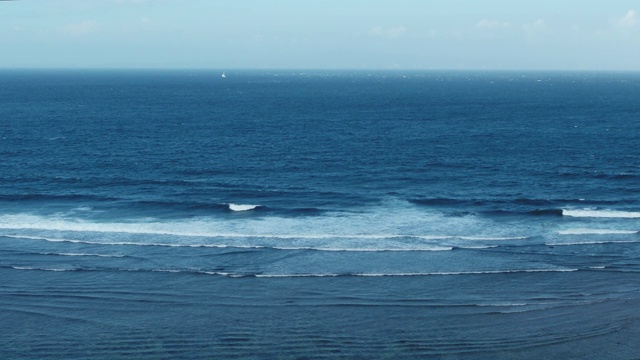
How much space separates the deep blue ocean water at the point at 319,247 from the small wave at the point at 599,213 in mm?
274

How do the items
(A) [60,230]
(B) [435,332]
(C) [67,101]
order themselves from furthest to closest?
1. (C) [67,101]
2. (A) [60,230]
3. (B) [435,332]

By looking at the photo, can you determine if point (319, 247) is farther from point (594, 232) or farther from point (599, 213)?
point (599, 213)

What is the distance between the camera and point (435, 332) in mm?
34781

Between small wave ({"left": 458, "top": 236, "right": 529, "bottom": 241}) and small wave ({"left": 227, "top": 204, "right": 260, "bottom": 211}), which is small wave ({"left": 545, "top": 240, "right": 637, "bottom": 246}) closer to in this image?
small wave ({"left": 458, "top": 236, "right": 529, "bottom": 241})

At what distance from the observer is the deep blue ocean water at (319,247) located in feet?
113

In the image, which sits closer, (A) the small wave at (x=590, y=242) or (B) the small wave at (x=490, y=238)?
(A) the small wave at (x=590, y=242)

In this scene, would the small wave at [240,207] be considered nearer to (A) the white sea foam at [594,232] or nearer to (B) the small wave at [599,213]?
(A) the white sea foam at [594,232]

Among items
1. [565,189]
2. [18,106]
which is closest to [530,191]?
[565,189]

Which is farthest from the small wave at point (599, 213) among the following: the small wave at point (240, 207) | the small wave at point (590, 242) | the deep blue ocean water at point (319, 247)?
the small wave at point (240, 207)

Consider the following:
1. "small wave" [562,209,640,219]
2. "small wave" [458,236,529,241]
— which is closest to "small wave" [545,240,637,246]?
"small wave" [458,236,529,241]

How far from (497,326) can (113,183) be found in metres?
43.7

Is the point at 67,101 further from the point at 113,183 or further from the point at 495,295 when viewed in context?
the point at 495,295

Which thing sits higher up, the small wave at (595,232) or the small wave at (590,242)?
the small wave at (595,232)

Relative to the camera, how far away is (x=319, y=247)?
48.5m
